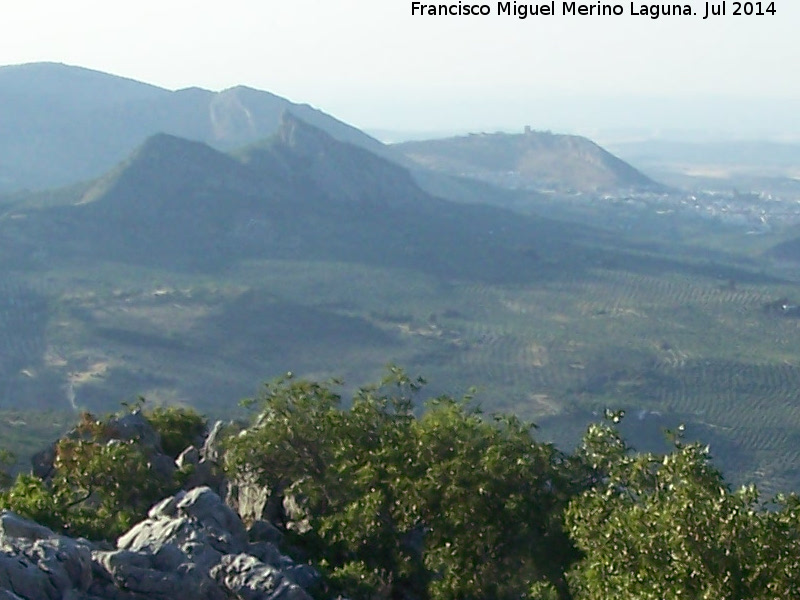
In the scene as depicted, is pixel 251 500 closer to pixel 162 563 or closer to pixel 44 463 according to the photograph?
pixel 44 463

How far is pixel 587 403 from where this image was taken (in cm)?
10975

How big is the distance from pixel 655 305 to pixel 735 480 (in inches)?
2530

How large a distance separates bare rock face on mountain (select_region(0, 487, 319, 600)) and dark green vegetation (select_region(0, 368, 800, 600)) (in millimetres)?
2409

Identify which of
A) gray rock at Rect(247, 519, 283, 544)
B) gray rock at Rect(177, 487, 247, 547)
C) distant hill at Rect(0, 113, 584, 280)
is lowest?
distant hill at Rect(0, 113, 584, 280)

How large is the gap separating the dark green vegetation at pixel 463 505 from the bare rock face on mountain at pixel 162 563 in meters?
2.41

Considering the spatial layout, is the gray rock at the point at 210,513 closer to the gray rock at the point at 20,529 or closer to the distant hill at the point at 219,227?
the gray rock at the point at 20,529

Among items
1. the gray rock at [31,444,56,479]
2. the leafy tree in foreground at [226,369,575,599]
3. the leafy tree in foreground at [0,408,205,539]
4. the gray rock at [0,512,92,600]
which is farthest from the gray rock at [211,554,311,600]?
the gray rock at [31,444,56,479]

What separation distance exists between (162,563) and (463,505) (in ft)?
28.2

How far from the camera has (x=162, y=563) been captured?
2294cm

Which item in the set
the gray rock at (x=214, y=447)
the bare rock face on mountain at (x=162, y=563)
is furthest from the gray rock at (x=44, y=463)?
the bare rock face on mountain at (x=162, y=563)

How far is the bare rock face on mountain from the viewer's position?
20.6 metres

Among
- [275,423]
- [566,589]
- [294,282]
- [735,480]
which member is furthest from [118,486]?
[294,282]

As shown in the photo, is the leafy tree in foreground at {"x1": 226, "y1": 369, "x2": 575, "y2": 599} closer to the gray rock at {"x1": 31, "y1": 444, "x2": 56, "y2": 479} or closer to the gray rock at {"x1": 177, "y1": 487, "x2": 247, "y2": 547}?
the gray rock at {"x1": 177, "y1": 487, "x2": 247, "y2": 547}

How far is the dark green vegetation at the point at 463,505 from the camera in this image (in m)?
19.9
